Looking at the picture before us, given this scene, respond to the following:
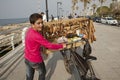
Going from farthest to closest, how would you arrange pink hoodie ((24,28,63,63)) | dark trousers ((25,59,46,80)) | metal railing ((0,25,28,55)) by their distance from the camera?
metal railing ((0,25,28,55)) → dark trousers ((25,59,46,80)) → pink hoodie ((24,28,63,63))

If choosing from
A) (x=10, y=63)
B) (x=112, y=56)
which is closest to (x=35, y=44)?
(x=10, y=63)

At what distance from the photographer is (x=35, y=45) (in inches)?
185

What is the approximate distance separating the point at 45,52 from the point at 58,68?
2916mm

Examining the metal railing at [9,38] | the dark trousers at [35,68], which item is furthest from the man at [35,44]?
the metal railing at [9,38]

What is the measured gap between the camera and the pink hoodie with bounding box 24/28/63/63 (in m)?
4.48

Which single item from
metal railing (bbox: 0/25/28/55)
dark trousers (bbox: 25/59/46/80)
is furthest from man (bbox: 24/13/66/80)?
metal railing (bbox: 0/25/28/55)

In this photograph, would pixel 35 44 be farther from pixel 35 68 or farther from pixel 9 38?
pixel 9 38

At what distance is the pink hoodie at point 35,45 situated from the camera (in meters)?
4.48

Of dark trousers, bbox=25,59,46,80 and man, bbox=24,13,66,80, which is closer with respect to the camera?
man, bbox=24,13,66,80

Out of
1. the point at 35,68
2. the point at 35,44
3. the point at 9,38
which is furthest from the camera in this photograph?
the point at 9,38

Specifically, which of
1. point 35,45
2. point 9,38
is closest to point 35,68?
point 35,45

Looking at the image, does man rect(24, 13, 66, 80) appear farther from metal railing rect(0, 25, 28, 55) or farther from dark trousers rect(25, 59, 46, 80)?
metal railing rect(0, 25, 28, 55)

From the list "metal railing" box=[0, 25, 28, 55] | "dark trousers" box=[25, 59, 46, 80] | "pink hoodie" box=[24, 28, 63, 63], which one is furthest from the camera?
"metal railing" box=[0, 25, 28, 55]

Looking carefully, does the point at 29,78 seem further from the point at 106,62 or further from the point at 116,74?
the point at 106,62
